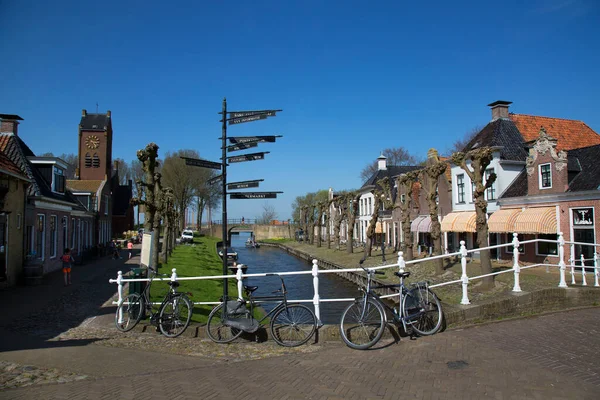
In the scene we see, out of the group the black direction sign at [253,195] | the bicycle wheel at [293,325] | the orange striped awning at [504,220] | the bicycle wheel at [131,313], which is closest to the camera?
the bicycle wheel at [293,325]

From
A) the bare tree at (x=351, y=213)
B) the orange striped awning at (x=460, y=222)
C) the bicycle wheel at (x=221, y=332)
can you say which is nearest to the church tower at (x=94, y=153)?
the bare tree at (x=351, y=213)

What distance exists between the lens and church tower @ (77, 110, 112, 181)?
39.7 m

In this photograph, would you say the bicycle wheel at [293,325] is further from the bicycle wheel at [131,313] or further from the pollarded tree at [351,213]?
the pollarded tree at [351,213]

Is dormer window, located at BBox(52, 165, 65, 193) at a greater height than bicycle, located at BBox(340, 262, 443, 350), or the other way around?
dormer window, located at BBox(52, 165, 65, 193)

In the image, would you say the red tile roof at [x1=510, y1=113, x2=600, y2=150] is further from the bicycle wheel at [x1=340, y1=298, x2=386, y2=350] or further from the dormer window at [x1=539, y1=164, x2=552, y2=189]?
the bicycle wheel at [x1=340, y1=298, x2=386, y2=350]

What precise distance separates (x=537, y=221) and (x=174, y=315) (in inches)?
680

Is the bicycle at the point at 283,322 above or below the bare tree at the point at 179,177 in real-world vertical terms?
below

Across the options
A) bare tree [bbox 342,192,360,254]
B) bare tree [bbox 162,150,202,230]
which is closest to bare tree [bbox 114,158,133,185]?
bare tree [bbox 162,150,202,230]

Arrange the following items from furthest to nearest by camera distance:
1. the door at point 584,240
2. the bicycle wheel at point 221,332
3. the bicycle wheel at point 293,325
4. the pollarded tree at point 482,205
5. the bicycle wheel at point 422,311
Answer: the door at point 584,240, the pollarded tree at point 482,205, the bicycle wheel at point 221,332, the bicycle wheel at point 293,325, the bicycle wheel at point 422,311

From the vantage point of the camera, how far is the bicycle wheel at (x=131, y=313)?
8284mm

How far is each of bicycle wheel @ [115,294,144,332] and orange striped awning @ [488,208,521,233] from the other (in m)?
18.1

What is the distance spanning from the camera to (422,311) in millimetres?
6754

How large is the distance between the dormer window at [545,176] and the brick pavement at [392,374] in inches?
577

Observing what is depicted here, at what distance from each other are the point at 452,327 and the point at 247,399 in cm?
397
